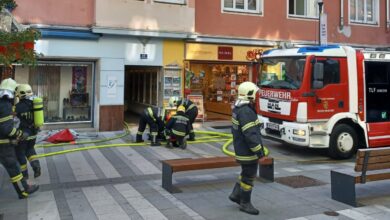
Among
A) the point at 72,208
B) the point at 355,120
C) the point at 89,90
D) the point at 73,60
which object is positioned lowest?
the point at 72,208

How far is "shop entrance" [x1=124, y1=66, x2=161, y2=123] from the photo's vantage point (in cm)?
1590

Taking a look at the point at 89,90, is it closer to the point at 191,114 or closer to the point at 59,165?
the point at 191,114

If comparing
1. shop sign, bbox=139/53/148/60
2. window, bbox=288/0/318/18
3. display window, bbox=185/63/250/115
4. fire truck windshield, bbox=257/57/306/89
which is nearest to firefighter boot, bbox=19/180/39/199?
fire truck windshield, bbox=257/57/306/89

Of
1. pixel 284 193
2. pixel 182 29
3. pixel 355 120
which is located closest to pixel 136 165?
pixel 284 193

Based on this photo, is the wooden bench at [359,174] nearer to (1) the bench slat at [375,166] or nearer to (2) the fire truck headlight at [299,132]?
(1) the bench slat at [375,166]

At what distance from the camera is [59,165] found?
9047 mm

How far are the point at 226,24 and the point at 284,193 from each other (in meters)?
10.0

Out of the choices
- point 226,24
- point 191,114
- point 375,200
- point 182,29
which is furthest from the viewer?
point 226,24

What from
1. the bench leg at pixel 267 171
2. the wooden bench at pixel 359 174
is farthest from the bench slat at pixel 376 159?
the bench leg at pixel 267 171

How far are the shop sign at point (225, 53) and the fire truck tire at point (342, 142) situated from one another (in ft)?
21.3

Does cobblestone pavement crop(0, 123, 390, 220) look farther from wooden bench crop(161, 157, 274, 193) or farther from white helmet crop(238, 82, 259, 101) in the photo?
white helmet crop(238, 82, 259, 101)

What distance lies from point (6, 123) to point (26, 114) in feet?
3.96

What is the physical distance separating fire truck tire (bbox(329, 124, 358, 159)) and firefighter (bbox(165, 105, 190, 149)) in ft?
12.3

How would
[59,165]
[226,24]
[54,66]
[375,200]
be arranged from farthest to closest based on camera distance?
[226,24] < [54,66] < [59,165] < [375,200]
